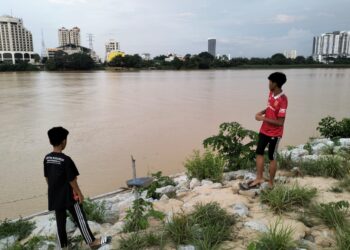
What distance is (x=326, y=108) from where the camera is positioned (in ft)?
49.6

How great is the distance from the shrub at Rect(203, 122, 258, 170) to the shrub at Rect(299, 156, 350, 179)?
786 millimetres

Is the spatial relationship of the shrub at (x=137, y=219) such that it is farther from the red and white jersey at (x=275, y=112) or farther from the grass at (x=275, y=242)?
the red and white jersey at (x=275, y=112)

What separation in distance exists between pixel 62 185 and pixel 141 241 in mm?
818

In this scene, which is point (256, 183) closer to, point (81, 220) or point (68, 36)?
point (81, 220)

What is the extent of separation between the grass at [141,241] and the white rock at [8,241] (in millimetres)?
1191

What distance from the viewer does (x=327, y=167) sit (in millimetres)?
4164

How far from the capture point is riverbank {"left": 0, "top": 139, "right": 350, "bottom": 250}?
2697 mm

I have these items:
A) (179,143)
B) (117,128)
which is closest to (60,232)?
(179,143)

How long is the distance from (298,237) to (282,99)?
1.49m

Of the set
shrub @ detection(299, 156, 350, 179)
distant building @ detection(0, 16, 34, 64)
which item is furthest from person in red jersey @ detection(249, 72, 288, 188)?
distant building @ detection(0, 16, 34, 64)

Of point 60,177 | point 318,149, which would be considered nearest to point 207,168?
point 318,149

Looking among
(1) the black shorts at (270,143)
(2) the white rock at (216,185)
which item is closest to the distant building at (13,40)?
(2) the white rock at (216,185)

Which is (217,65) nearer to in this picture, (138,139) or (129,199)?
(138,139)

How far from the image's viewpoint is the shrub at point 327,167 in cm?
406
